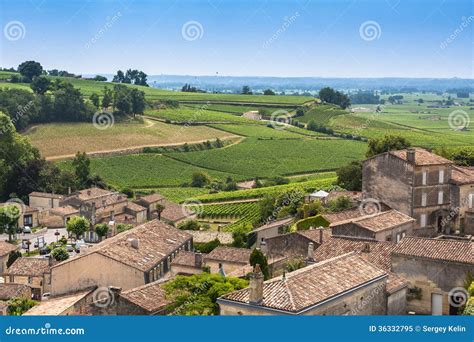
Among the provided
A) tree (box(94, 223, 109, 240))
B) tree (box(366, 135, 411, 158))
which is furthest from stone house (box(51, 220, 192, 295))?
tree (box(366, 135, 411, 158))

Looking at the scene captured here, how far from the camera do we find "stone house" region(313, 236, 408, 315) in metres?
21.7

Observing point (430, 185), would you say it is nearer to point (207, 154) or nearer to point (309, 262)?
point (309, 262)

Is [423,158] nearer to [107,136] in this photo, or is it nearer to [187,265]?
[187,265]

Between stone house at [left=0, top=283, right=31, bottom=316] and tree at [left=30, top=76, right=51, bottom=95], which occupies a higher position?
tree at [left=30, top=76, right=51, bottom=95]

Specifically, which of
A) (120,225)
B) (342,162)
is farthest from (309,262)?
(342,162)

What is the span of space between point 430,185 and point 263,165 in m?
45.9

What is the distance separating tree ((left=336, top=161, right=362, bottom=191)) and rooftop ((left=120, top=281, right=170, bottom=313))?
78.4 feet

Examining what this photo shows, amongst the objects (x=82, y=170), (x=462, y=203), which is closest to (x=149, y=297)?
(x=462, y=203)

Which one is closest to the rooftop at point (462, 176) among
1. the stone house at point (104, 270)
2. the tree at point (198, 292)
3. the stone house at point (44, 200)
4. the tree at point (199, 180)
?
the stone house at point (104, 270)

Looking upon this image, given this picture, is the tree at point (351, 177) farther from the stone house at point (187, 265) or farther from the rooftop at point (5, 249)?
the rooftop at point (5, 249)

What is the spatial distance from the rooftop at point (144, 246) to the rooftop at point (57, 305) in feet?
4.92

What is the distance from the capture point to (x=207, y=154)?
82.7m

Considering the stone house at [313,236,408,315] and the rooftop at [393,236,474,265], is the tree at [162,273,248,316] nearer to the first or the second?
the stone house at [313,236,408,315]

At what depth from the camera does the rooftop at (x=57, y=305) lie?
24214mm
